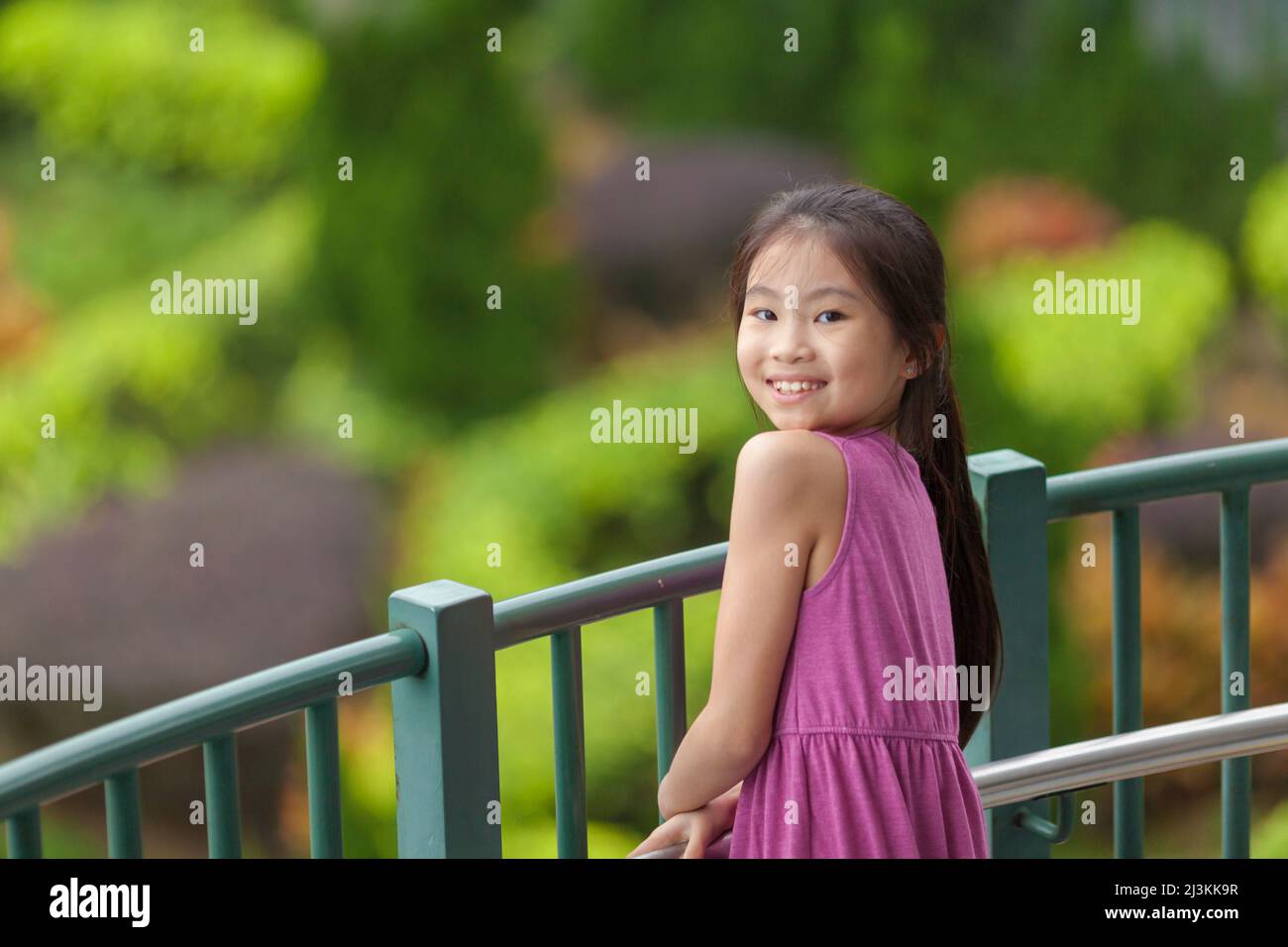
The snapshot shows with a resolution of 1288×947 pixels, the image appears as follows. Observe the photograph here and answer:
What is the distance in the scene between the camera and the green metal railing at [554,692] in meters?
1.21

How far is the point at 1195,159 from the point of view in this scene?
7484 millimetres

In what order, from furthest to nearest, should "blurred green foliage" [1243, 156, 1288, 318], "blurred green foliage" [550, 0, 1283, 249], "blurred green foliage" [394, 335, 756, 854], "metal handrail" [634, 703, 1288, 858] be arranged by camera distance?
"blurred green foliage" [550, 0, 1283, 249] < "blurred green foliage" [1243, 156, 1288, 318] < "blurred green foliage" [394, 335, 756, 854] < "metal handrail" [634, 703, 1288, 858]

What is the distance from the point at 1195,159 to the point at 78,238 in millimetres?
5174

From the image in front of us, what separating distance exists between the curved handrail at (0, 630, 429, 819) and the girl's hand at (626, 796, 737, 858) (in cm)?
29

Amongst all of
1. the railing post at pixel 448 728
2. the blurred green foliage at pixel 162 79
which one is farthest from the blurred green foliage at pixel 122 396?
the railing post at pixel 448 728

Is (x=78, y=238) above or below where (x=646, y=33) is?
below

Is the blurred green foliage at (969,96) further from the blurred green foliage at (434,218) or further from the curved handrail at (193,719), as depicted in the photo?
the curved handrail at (193,719)

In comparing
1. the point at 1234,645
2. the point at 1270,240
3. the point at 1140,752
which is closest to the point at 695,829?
the point at 1140,752

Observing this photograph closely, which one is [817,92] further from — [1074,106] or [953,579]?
[953,579]

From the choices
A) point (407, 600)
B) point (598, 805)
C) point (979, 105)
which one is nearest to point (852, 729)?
point (407, 600)

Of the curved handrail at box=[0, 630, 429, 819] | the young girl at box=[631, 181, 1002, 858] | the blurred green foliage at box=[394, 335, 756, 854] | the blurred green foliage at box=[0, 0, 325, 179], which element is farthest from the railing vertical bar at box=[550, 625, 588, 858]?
the blurred green foliage at box=[0, 0, 325, 179]

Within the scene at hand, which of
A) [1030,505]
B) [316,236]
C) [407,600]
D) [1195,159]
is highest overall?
[1195,159]

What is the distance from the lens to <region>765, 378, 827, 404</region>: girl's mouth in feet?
3.75

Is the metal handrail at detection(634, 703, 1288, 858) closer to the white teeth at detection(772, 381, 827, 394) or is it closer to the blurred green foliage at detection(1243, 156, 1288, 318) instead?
the white teeth at detection(772, 381, 827, 394)
